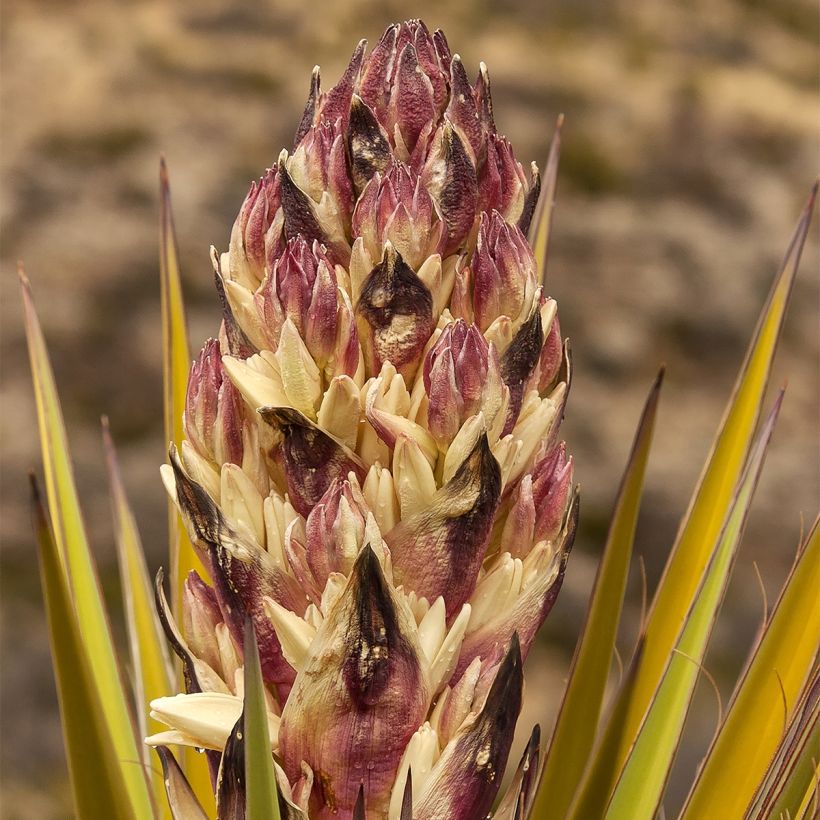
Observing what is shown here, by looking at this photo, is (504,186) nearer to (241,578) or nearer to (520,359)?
(520,359)

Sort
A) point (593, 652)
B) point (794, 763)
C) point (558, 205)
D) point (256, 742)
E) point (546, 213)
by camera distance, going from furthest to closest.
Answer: point (558, 205) < point (546, 213) < point (593, 652) < point (794, 763) < point (256, 742)

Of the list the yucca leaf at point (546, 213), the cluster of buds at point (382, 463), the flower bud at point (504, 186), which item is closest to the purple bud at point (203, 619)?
the cluster of buds at point (382, 463)

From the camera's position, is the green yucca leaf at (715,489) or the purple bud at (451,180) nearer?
the purple bud at (451,180)

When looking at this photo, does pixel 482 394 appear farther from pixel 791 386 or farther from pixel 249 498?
pixel 791 386

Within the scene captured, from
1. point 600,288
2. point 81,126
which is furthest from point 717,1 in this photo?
point 81,126

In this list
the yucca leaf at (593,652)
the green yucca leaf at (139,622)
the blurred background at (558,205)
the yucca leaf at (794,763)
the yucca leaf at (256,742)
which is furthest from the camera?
the blurred background at (558,205)

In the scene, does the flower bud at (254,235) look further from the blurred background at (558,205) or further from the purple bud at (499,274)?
the blurred background at (558,205)

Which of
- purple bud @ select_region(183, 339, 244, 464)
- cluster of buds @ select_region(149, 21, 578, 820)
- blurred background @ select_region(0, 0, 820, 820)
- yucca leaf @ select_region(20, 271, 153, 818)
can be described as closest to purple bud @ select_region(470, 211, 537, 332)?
cluster of buds @ select_region(149, 21, 578, 820)

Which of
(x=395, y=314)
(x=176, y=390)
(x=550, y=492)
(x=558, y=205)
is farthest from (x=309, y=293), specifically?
(x=558, y=205)

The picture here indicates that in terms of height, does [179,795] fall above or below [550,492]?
below
